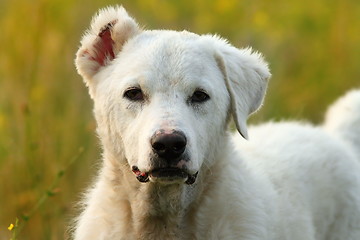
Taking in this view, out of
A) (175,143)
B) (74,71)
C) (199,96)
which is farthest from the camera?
(74,71)

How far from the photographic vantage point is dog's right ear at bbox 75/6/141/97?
619 cm

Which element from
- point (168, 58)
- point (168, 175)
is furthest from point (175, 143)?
point (168, 58)

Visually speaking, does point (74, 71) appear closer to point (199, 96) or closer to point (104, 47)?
point (104, 47)

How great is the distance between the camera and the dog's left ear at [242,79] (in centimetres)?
597

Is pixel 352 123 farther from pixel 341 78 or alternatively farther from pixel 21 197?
pixel 341 78

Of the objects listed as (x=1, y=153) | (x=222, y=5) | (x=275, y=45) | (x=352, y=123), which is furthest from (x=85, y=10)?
(x=352, y=123)

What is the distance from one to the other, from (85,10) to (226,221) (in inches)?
269

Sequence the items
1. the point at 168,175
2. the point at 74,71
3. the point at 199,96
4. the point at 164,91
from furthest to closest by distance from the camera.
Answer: the point at 74,71 < the point at 199,96 < the point at 164,91 < the point at 168,175

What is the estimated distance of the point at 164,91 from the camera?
221 inches

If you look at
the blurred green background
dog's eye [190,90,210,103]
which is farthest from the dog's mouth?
the blurred green background

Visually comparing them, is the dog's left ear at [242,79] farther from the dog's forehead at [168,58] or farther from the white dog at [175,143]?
the dog's forehead at [168,58]

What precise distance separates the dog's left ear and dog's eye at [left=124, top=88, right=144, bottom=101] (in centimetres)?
65

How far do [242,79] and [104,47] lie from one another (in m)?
0.98

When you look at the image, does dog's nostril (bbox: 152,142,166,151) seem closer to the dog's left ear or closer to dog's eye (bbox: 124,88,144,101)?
dog's eye (bbox: 124,88,144,101)
